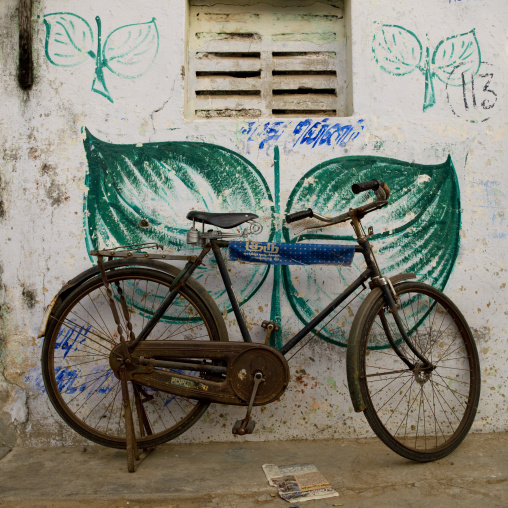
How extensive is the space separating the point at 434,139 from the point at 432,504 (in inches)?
86.1

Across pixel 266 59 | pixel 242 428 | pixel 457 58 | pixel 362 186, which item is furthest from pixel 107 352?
pixel 457 58

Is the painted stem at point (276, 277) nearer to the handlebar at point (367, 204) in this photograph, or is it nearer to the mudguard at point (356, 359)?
the handlebar at point (367, 204)

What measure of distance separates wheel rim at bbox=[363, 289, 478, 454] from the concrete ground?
191 millimetres

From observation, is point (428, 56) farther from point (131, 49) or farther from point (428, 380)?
point (428, 380)

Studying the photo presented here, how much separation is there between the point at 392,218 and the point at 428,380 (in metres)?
1.06

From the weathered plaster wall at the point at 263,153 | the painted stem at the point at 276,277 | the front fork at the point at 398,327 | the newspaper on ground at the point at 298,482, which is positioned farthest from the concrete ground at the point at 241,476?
the painted stem at the point at 276,277

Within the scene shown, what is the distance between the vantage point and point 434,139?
3.34m

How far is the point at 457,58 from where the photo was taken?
3377 millimetres

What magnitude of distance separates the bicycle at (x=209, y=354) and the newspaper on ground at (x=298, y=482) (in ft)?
0.94

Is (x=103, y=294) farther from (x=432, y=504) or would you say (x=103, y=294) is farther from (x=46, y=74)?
(x=432, y=504)

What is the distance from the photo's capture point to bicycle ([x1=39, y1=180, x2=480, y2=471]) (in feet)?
9.16

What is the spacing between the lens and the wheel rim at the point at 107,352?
3170mm

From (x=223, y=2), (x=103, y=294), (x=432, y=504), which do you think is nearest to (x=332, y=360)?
(x=432, y=504)

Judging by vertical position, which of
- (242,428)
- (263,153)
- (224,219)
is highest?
(263,153)
